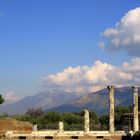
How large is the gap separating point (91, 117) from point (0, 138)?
167 ft

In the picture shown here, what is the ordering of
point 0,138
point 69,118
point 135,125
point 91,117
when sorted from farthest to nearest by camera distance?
point 91,117
point 69,118
point 135,125
point 0,138

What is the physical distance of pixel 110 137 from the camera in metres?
41.6

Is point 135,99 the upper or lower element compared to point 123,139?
upper

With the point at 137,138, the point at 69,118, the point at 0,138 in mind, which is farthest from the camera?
the point at 69,118

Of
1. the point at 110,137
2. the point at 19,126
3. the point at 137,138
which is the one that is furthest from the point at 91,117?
the point at 137,138

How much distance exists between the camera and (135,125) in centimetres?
4441

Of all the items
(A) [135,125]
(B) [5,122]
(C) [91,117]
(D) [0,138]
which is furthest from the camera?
(C) [91,117]

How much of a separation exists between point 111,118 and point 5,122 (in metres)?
11.9

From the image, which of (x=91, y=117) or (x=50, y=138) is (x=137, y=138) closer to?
(x=50, y=138)

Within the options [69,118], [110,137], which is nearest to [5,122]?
[110,137]

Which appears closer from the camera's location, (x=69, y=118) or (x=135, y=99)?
(x=135, y=99)

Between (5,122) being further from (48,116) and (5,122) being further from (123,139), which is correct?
(48,116)

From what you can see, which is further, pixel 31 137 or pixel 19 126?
pixel 19 126

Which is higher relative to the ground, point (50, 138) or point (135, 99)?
point (135, 99)
